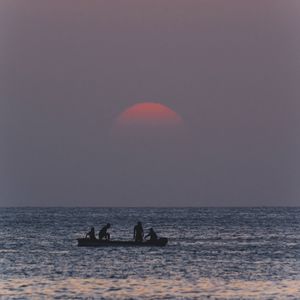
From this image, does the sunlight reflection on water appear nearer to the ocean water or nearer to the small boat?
the ocean water

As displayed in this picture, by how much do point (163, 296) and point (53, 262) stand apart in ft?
46.5

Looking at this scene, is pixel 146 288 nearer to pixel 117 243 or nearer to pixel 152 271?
pixel 152 271

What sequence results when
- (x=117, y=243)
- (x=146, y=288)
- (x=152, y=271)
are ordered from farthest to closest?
(x=117, y=243) → (x=152, y=271) → (x=146, y=288)

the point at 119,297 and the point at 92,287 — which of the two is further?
the point at 92,287

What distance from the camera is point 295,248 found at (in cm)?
6066

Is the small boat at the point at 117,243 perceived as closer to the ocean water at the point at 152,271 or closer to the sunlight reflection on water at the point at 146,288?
the ocean water at the point at 152,271

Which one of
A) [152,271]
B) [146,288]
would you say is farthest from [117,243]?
[146,288]

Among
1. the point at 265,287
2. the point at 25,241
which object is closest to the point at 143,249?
the point at 25,241

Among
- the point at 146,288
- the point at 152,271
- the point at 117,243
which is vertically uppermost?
the point at 117,243

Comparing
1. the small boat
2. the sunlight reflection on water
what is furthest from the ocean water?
the small boat

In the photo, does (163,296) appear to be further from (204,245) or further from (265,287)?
(204,245)

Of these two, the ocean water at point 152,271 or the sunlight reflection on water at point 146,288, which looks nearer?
the sunlight reflection on water at point 146,288

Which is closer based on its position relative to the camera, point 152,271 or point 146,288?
point 146,288

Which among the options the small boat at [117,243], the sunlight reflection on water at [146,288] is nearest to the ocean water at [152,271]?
the sunlight reflection on water at [146,288]
